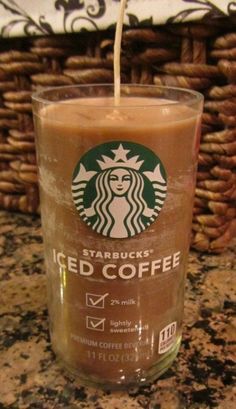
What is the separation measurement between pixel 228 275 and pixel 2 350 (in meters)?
0.25

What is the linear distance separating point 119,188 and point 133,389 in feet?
0.52

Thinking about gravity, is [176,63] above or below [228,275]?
above

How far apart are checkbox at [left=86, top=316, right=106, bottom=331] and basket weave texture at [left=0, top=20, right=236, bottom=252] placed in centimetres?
22

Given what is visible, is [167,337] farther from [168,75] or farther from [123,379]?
[168,75]

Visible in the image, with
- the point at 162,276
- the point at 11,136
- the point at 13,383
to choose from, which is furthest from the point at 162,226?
the point at 11,136

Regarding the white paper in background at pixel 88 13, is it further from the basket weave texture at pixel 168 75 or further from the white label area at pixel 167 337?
the white label area at pixel 167 337

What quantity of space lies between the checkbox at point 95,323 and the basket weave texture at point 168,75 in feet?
0.71

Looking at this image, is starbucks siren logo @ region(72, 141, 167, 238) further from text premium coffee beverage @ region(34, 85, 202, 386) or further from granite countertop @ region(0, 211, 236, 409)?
granite countertop @ region(0, 211, 236, 409)

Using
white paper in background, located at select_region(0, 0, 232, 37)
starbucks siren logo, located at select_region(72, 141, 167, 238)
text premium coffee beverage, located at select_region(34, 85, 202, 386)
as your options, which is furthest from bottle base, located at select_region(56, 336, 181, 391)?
white paper in background, located at select_region(0, 0, 232, 37)

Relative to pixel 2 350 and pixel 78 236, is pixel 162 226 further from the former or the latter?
pixel 2 350

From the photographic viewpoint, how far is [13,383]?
357mm

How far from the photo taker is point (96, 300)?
335mm

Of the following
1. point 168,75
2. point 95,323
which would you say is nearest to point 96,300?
point 95,323

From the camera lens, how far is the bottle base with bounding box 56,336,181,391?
35cm
